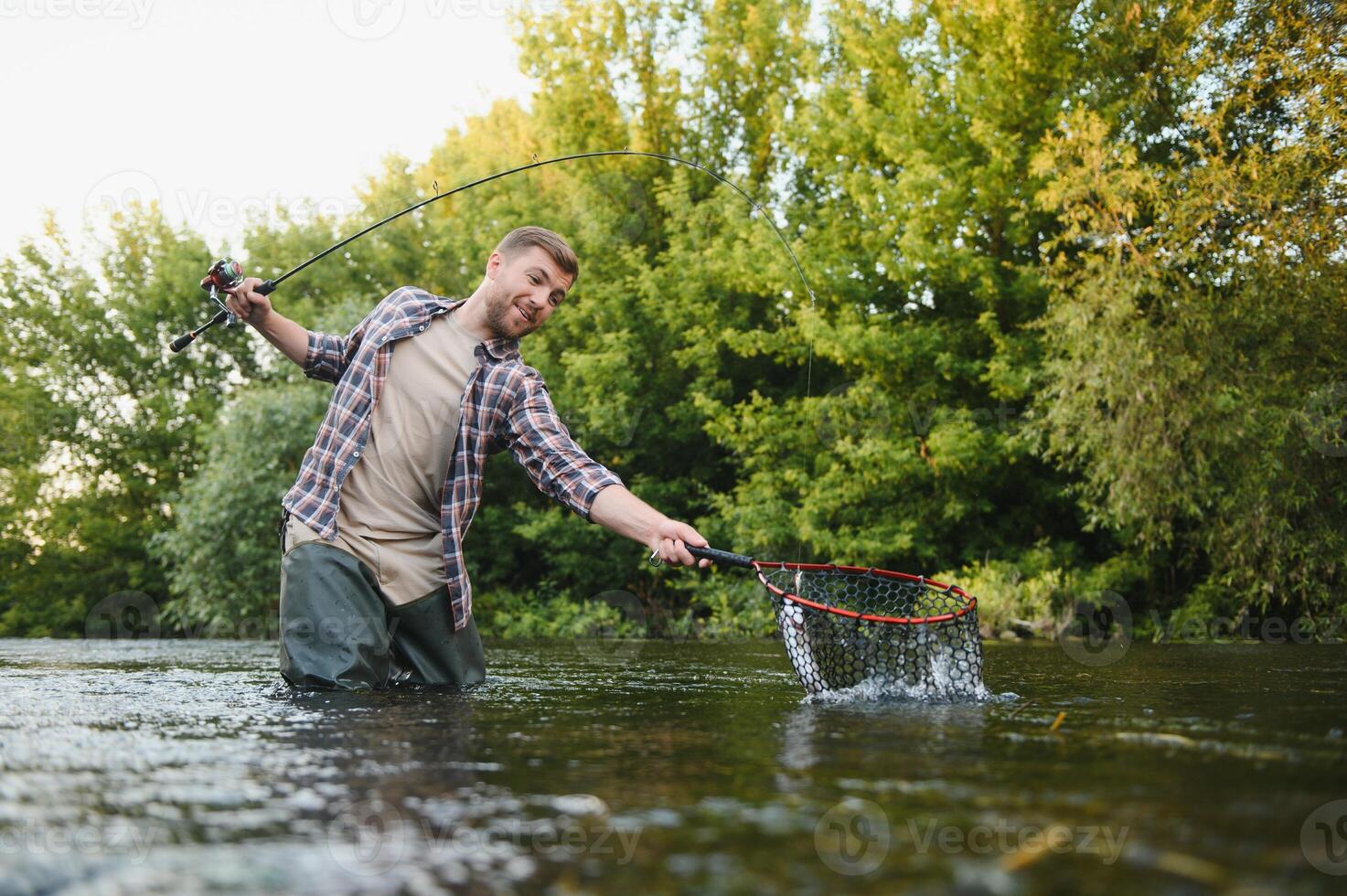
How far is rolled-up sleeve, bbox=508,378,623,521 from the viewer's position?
483 cm

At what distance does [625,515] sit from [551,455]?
504 millimetres

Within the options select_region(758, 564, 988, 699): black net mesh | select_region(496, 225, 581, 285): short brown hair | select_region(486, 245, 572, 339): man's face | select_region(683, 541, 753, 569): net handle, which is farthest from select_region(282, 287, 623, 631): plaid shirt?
select_region(758, 564, 988, 699): black net mesh

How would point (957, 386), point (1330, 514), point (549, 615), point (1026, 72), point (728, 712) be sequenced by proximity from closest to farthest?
point (728, 712), point (1330, 514), point (1026, 72), point (957, 386), point (549, 615)

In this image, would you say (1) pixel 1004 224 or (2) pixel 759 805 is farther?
(1) pixel 1004 224

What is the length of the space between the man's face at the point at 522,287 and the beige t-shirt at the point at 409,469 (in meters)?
0.19

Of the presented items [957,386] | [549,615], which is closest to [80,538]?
[549,615]

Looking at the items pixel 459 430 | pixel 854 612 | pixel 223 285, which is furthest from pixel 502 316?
pixel 854 612

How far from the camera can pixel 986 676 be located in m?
6.20

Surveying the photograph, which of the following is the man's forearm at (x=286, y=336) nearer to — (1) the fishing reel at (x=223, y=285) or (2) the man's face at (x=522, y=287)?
(1) the fishing reel at (x=223, y=285)

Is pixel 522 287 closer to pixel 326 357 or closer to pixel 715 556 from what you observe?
pixel 326 357

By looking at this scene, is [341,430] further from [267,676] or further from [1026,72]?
[1026,72]

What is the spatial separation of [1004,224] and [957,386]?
8.50 ft

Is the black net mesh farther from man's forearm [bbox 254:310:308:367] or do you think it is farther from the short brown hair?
man's forearm [bbox 254:310:308:367]

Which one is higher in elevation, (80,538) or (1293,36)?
(1293,36)
